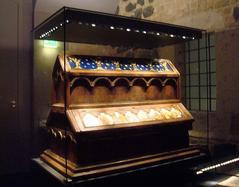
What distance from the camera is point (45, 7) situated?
5598 millimetres

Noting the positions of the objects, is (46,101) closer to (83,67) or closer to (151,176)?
(83,67)

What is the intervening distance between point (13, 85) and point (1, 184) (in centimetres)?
173

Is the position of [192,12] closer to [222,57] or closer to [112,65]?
[222,57]

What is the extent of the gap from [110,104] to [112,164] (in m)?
0.85

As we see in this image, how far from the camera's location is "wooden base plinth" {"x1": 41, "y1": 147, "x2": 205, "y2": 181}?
3.47 metres

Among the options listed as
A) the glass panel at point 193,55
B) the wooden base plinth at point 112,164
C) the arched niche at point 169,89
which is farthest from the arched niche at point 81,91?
the glass panel at point 193,55

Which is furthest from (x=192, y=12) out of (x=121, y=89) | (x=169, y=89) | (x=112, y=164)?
(x=112, y=164)

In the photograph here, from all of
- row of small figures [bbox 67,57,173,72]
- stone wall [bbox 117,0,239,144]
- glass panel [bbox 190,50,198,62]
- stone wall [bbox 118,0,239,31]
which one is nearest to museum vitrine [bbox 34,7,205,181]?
row of small figures [bbox 67,57,173,72]

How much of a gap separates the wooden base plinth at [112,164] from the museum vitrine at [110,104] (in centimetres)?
1

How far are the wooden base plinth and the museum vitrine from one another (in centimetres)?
1

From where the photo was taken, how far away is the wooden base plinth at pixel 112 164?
11.4ft

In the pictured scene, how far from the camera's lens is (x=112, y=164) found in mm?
3717

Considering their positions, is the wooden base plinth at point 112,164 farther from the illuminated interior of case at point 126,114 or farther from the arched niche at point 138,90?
the arched niche at point 138,90

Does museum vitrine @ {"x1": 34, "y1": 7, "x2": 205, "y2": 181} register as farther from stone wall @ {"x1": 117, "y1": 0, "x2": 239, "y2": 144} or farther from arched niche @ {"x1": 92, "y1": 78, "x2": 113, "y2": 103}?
stone wall @ {"x1": 117, "y1": 0, "x2": 239, "y2": 144}
